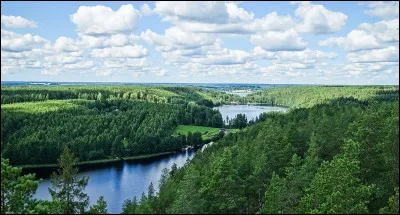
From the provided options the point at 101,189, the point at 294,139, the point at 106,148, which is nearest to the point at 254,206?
the point at 294,139

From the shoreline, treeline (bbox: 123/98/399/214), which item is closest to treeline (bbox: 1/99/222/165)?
the shoreline

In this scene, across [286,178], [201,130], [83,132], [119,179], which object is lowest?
[119,179]

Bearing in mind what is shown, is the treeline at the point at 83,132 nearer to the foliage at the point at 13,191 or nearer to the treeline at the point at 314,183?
the treeline at the point at 314,183

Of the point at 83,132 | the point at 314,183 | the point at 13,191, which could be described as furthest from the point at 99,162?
the point at 13,191

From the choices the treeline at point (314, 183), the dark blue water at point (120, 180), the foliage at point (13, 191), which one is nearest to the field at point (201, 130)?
the dark blue water at point (120, 180)

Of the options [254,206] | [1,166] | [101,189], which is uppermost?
[1,166]

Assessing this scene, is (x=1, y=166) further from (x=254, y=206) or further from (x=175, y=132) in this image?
(x=175, y=132)

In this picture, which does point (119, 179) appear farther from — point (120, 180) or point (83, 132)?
point (83, 132)
